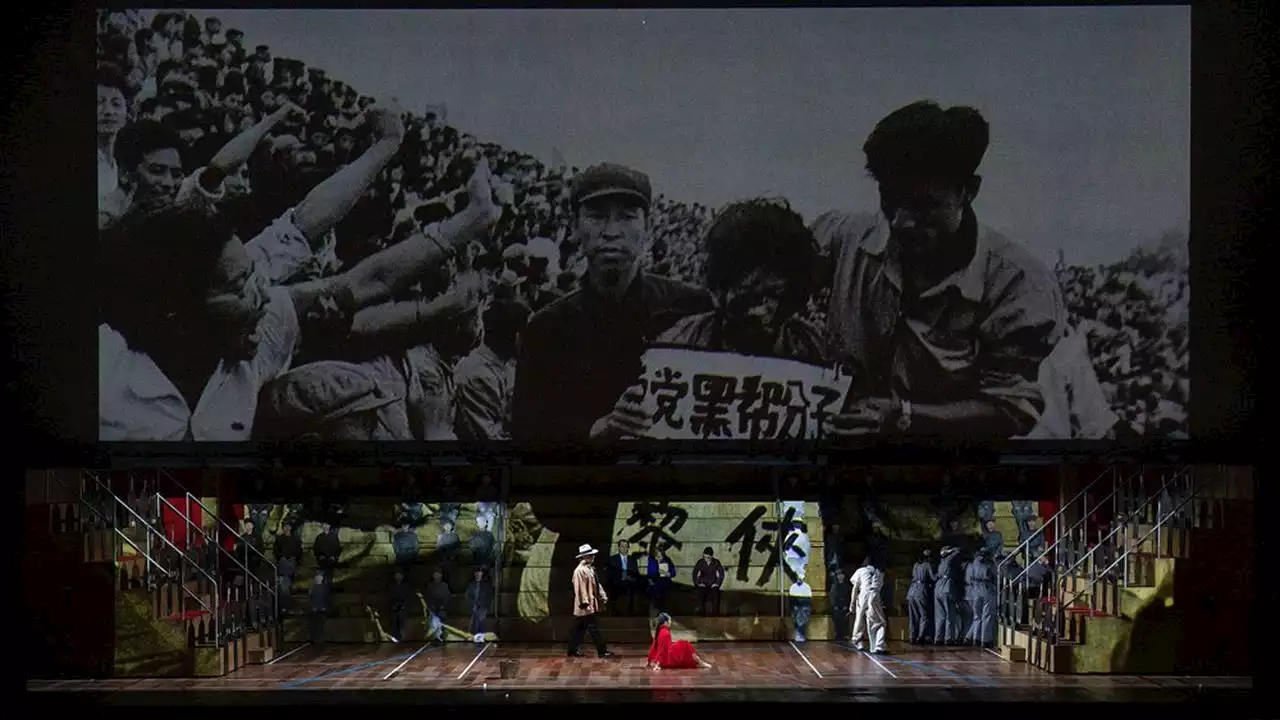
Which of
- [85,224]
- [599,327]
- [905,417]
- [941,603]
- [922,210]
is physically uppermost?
[922,210]

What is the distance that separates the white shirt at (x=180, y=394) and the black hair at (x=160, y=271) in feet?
0.51

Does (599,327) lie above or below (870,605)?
above

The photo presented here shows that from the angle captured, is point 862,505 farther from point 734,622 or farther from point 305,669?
point 305,669

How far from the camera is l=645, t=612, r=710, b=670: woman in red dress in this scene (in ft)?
44.3

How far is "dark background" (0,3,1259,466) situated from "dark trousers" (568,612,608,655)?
3777 mm

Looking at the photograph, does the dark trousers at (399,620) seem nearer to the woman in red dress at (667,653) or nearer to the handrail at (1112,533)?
the woman in red dress at (667,653)

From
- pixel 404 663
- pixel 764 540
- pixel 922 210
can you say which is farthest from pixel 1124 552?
pixel 404 663

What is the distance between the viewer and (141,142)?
1291cm

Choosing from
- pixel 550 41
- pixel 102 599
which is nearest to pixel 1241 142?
pixel 550 41

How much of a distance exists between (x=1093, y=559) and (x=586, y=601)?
3.81m

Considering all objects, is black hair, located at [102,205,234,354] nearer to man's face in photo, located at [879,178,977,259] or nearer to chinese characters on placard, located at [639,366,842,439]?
chinese characters on placard, located at [639,366,842,439]

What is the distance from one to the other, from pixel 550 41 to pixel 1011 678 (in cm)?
556

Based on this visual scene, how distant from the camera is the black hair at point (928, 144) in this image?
12969 mm

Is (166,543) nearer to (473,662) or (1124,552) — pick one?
(473,662)
